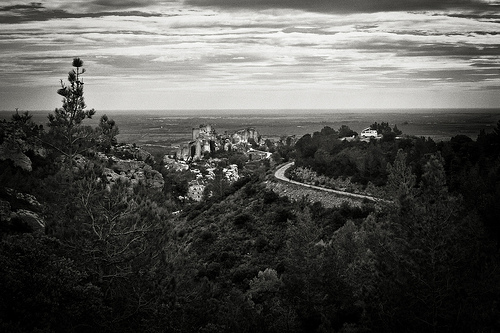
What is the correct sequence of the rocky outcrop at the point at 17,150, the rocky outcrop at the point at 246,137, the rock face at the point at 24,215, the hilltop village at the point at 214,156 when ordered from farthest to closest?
the rocky outcrop at the point at 246,137 → the hilltop village at the point at 214,156 → the rocky outcrop at the point at 17,150 → the rock face at the point at 24,215

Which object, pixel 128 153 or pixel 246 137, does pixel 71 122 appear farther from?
pixel 246 137

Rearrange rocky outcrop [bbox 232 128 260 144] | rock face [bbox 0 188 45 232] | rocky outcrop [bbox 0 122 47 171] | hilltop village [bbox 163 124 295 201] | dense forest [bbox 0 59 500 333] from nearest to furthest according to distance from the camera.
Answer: dense forest [bbox 0 59 500 333] → rock face [bbox 0 188 45 232] → rocky outcrop [bbox 0 122 47 171] → hilltop village [bbox 163 124 295 201] → rocky outcrop [bbox 232 128 260 144]

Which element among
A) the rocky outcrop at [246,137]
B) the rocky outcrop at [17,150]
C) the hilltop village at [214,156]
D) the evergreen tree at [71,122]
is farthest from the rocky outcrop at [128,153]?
the rocky outcrop at [246,137]

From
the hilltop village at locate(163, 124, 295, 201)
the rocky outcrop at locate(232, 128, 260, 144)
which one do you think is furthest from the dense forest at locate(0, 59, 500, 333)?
the rocky outcrop at locate(232, 128, 260, 144)

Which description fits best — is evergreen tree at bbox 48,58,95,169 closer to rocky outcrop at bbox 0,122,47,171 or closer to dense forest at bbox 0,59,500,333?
dense forest at bbox 0,59,500,333

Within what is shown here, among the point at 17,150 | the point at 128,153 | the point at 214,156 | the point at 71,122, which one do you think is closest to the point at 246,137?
the point at 214,156

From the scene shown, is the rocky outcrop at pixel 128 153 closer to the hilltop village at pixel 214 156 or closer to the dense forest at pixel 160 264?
the dense forest at pixel 160 264

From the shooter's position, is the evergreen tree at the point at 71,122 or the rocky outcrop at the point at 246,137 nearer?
the evergreen tree at the point at 71,122

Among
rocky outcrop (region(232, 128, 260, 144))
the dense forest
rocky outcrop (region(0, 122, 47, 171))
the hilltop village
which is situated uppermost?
rocky outcrop (region(0, 122, 47, 171))

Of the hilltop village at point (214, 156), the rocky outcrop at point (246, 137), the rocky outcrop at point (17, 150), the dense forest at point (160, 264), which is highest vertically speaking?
the rocky outcrop at point (17, 150)

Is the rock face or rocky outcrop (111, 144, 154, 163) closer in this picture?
the rock face

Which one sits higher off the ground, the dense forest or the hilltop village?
the dense forest

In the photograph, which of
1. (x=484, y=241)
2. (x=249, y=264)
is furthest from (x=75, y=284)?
(x=249, y=264)

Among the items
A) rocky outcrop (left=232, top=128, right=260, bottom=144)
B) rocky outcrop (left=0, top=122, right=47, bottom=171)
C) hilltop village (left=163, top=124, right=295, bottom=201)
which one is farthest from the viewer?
rocky outcrop (left=232, top=128, right=260, bottom=144)
